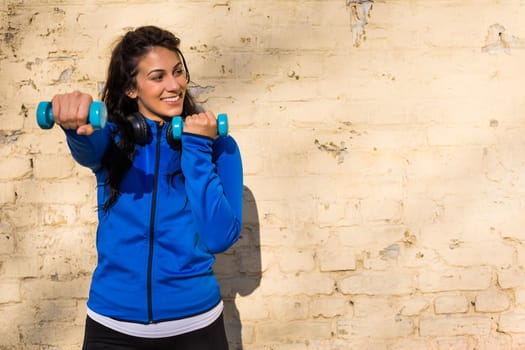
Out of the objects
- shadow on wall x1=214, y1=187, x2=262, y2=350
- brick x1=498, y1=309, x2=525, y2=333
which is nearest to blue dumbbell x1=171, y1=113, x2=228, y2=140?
shadow on wall x1=214, y1=187, x2=262, y2=350

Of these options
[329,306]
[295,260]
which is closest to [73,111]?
[295,260]

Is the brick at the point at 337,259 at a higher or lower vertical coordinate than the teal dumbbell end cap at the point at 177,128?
lower

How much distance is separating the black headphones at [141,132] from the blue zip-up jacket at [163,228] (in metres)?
0.04

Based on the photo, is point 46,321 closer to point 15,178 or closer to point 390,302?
point 15,178

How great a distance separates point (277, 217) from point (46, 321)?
1.37 metres

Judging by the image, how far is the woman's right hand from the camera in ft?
5.47

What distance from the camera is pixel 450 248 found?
3.15m

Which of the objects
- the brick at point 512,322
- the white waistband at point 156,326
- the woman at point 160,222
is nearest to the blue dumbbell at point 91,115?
the woman at point 160,222

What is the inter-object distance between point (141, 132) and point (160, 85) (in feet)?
0.66

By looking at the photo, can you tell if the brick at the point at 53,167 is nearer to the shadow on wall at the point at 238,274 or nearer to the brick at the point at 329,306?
the shadow on wall at the point at 238,274

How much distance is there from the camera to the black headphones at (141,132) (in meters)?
2.03

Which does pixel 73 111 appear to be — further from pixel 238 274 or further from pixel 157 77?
pixel 238 274

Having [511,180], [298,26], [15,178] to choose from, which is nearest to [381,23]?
[298,26]

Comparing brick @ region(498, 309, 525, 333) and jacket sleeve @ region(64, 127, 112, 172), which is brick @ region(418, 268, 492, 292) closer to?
brick @ region(498, 309, 525, 333)
